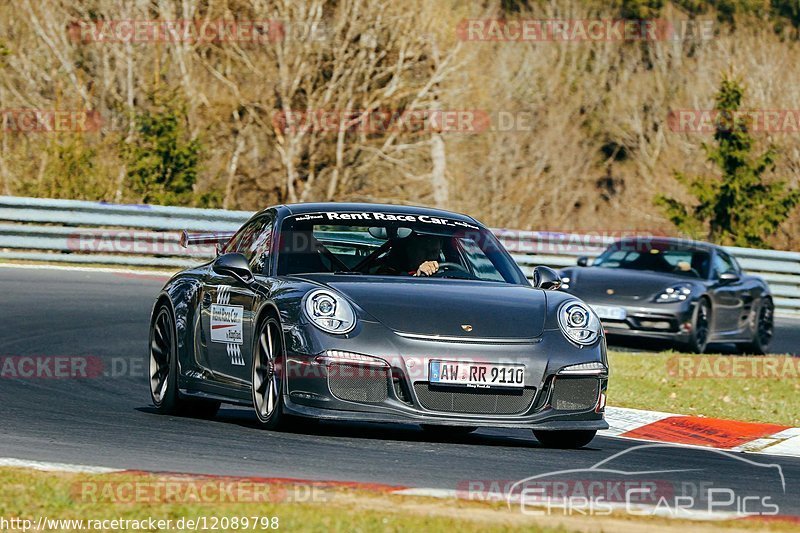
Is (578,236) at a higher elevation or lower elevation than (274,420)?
lower

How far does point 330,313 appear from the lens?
7816 millimetres

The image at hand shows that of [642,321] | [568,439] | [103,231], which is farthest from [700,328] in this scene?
[568,439]

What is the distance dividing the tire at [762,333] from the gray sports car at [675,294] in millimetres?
12

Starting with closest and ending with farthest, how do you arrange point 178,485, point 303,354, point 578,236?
point 178,485 → point 303,354 → point 578,236

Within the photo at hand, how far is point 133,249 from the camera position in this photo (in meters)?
20.4

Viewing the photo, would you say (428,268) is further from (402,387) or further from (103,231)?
(103,231)

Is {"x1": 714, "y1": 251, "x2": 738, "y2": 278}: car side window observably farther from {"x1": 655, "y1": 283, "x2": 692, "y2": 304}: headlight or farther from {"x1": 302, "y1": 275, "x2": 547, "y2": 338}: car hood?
{"x1": 302, "y1": 275, "x2": 547, "y2": 338}: car hood

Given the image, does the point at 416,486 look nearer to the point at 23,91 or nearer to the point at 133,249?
the point at 133,249

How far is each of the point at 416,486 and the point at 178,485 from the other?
1.04m

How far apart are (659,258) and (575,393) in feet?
32.3

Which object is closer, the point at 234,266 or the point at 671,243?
the point at 234,266

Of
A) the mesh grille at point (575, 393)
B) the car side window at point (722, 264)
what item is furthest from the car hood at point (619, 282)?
the mesh grille at point (575, 393)

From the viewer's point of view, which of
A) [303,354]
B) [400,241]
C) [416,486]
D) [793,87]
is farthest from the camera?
[793,87]

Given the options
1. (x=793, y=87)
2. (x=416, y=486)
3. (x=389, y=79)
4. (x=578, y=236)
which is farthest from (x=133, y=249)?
(x=793, y=87)
